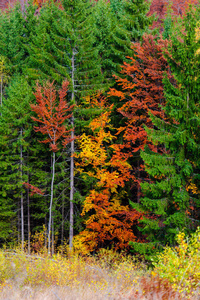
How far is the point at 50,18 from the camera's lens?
22266 millimetres

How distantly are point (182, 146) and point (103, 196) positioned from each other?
25.0 feet

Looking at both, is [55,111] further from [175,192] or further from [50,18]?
[175,192]

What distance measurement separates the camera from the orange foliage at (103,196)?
1758cm

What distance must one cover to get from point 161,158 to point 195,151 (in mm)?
1428

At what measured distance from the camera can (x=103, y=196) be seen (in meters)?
17.8

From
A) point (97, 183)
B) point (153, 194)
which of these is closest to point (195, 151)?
point (153, 194)

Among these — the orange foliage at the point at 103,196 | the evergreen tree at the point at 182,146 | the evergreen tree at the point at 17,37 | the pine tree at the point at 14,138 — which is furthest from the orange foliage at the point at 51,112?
the evergreen tree at the point at 17,37

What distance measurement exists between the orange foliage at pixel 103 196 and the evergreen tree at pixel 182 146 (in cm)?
536

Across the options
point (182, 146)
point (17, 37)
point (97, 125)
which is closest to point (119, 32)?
point (97, 125)

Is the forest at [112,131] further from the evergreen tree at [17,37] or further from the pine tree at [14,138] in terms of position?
the evergreen tree at [17,37]

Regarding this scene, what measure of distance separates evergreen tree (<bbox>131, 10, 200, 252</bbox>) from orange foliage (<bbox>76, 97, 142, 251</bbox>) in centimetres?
536

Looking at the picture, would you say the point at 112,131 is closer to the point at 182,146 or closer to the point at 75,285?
the point at 182,146

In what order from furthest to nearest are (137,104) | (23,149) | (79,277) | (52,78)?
(23,149) < (52,78) < (137,104) < (79,277)

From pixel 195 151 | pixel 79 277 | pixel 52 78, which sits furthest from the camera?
pixel 52 78
